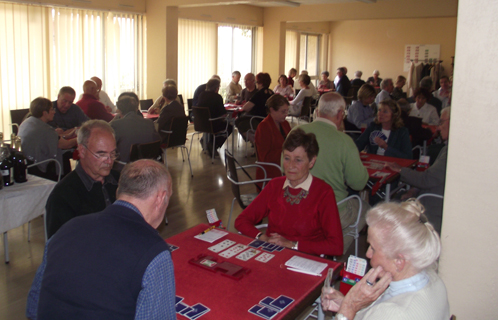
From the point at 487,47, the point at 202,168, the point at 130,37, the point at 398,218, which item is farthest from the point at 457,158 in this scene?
the point at 130,37

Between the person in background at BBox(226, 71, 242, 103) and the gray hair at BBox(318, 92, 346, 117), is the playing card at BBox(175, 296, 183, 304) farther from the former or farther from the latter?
the person in background at BBox(226, 71, 242, 103)

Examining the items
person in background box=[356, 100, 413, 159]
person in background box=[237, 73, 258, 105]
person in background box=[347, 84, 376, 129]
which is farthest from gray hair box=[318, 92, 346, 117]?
person in background box=[237, 73, 258, 105]

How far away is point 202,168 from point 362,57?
1145cm

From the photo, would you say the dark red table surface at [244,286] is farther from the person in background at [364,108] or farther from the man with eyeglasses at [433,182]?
the person in background at [364,108]

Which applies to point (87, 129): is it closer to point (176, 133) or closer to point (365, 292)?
point (365, 292)

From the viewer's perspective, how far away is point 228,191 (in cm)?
602

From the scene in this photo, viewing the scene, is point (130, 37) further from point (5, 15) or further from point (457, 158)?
point (457, 158)

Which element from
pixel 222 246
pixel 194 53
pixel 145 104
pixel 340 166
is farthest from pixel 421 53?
pixel 222 246

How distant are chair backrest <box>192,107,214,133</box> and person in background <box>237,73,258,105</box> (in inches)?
80.2

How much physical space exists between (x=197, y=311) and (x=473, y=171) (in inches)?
57.8

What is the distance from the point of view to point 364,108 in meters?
6.59

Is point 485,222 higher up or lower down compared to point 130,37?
lower down

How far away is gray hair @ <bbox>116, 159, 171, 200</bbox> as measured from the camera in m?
1.59

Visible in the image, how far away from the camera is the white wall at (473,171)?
210 centimetres
